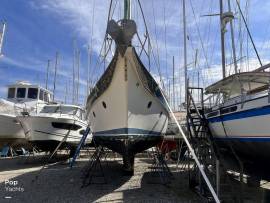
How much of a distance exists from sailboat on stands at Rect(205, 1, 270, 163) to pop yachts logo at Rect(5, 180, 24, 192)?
6.03 m

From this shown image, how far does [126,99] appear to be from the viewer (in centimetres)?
785

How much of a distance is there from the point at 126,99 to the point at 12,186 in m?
4.58

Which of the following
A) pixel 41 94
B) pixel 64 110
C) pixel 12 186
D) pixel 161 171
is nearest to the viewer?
pixel 12 186

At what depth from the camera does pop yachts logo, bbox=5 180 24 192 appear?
805 centimetres

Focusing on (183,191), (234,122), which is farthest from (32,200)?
(234,122)

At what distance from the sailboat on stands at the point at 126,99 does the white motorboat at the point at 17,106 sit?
27.2 feet

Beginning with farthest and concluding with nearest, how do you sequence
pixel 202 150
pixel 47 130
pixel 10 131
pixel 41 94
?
pixel 41 94 → pixel 10 131 → pixel 47 130 → pixel 202 150

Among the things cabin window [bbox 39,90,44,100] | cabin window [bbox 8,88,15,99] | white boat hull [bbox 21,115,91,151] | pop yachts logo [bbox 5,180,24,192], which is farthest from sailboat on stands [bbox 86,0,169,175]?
cabin window [bbox 8,88,15,99]

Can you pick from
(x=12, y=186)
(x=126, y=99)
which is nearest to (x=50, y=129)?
(x=12, y=186)

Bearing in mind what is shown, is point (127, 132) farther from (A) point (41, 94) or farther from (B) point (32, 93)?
(A) point (41, 94)

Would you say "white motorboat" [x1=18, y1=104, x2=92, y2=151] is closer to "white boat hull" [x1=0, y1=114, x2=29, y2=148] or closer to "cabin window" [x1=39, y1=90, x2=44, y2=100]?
"white boat hull" [x1=0, y1=114, x2=29, y2=148]

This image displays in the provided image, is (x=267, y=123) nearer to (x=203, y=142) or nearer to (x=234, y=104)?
(x=234, y=104)

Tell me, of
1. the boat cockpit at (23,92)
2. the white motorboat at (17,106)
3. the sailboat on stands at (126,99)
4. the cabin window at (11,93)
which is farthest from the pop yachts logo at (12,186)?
the cabin window at (11,93)

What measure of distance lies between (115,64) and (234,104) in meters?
3.45
